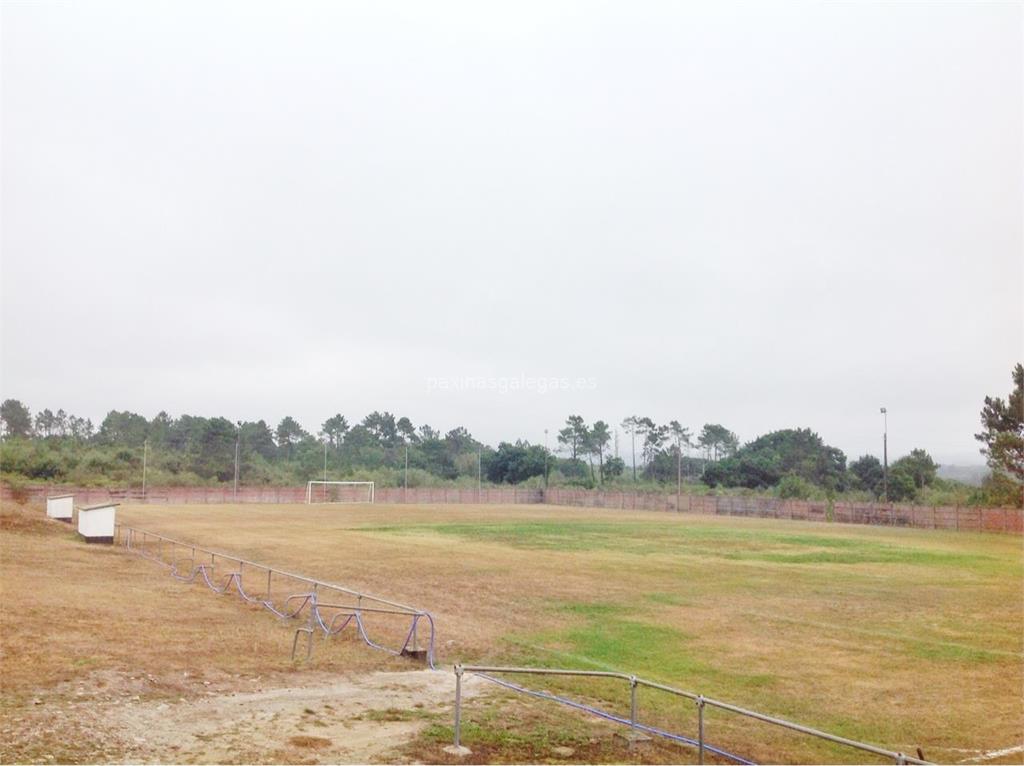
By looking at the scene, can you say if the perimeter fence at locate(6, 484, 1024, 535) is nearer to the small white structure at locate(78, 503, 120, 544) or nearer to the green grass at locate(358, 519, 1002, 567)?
the green grass at locate(358, 519, 1002, 567)

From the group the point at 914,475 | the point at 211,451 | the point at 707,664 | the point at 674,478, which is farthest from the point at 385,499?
the point at 707,664

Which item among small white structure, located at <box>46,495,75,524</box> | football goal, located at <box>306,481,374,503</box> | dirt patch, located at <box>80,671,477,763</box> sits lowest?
football goal, located at <box>306,481,374,503</box>

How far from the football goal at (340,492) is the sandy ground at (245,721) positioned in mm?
75335

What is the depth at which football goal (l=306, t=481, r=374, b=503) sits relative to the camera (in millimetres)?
87831

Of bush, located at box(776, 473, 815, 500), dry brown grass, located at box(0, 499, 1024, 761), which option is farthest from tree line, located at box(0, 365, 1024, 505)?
dry brown grass, located at box(0, 499, 1024, 761)

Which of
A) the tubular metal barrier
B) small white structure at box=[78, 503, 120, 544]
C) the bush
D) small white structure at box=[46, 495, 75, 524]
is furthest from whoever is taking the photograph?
the bush

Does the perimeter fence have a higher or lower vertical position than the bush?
lower

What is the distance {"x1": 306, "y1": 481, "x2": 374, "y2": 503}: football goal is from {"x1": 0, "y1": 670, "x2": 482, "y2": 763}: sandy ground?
75335mm

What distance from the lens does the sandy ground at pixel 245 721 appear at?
8.48 metres

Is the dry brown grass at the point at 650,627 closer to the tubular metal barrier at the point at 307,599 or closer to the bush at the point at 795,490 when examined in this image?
the tubular metal barrier at the point at 307,599

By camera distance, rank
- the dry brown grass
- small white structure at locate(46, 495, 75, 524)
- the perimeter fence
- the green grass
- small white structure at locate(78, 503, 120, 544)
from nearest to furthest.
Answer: the dry brown grass → small white structure at locate(78, 503, 120, 544) → the green grass → small white structure at locate(46, 495, 75, 524) → the perimeter fence

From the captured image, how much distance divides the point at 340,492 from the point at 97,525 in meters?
60.9

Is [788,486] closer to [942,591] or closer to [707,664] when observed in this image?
[942,591]

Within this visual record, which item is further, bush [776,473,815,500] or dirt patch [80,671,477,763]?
bush [776,473,815,500]
